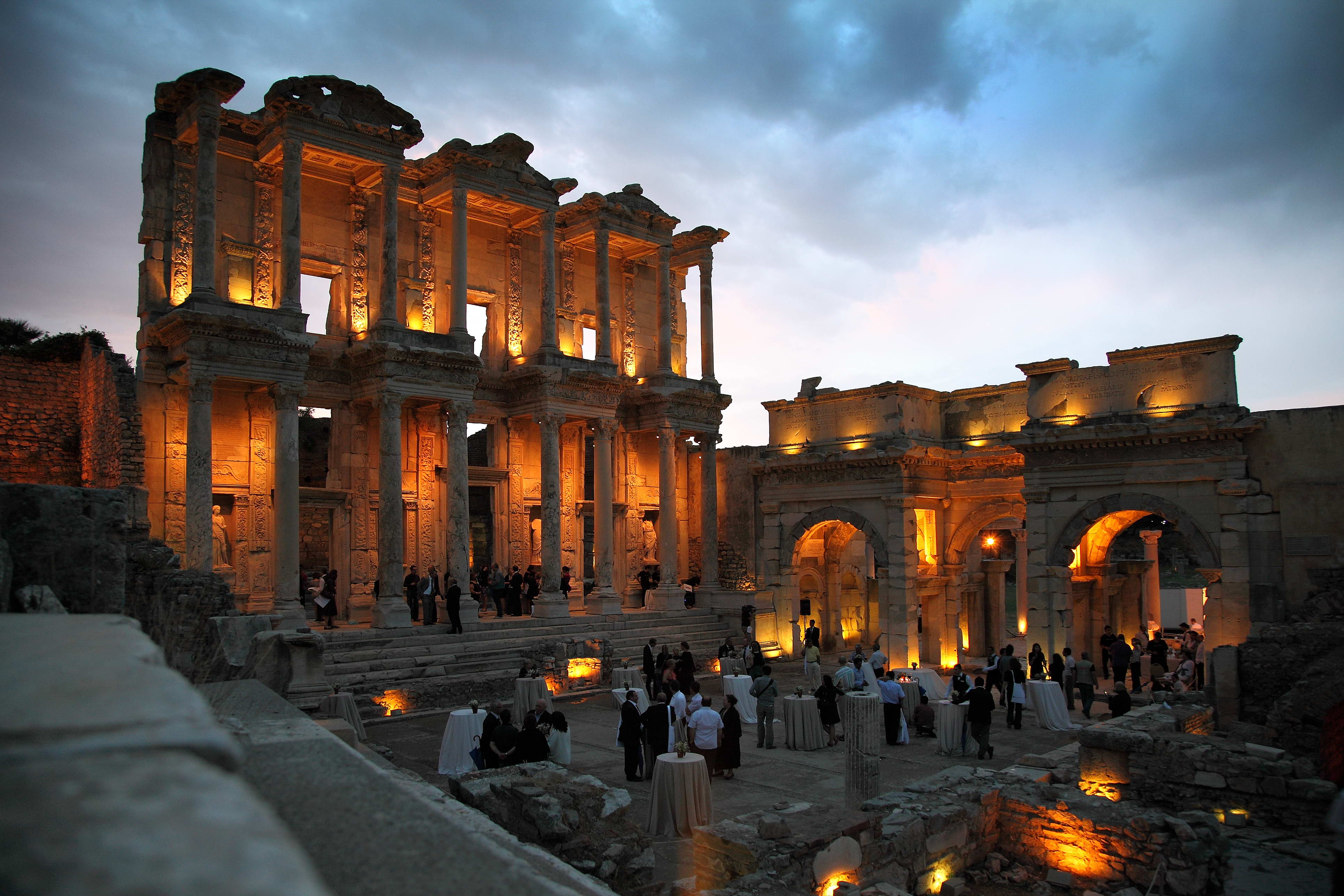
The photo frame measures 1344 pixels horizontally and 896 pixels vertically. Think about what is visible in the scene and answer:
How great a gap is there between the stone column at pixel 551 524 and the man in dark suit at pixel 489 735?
1129 cm

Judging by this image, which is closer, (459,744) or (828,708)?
(459,744)

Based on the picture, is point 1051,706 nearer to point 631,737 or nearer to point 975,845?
point 975,845

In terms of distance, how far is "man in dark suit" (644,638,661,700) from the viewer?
17.1 m

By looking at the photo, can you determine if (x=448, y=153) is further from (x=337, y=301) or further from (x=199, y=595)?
(x=199, y=595)

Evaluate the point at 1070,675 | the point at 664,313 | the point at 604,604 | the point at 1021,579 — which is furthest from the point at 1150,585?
the point at 664,313

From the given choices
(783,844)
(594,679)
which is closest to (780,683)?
(594,679)

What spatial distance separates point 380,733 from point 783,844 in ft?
31.2

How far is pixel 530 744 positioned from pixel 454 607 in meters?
10.3

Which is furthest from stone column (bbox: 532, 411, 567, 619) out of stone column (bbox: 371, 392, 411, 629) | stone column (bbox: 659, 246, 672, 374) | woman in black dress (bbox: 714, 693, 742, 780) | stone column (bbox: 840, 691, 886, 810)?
stone column (bbox: 840, 691, 886, 810)

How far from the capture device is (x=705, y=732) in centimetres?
1190

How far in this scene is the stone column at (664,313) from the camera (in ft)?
88.7

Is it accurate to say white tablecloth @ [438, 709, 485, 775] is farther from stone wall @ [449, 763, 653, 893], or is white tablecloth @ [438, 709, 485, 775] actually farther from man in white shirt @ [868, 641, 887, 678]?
man in white shirt @ [868, 641, 887, 678]

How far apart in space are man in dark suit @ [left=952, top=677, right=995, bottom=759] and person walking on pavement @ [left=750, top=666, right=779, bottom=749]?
9.79 feet

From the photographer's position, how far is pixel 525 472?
25.6 m
